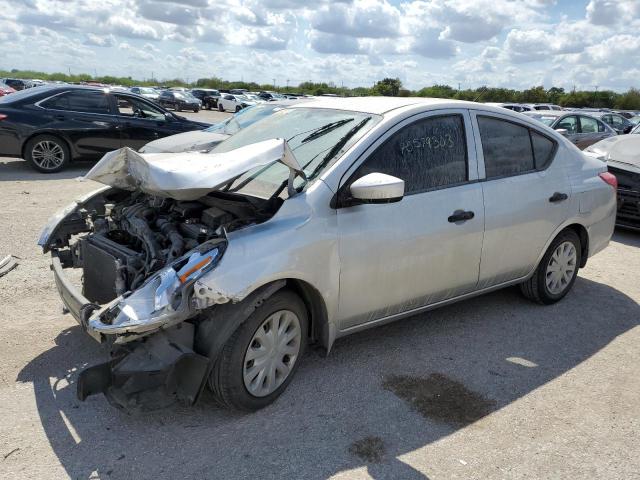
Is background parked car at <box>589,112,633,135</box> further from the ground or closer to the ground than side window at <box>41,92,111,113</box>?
closer to the ground

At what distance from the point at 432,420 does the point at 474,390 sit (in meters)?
0.52

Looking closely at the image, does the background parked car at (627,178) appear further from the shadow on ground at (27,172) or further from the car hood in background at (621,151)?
the shadow on ground at (27,172)

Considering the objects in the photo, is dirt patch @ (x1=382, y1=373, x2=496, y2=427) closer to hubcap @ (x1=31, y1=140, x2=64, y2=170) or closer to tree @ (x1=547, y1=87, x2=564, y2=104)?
hubcap @ (x1=31, y1=140, x2=64, y2=170)

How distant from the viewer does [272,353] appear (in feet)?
11.2

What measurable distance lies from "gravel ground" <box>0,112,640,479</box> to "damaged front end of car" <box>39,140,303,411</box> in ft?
1.19

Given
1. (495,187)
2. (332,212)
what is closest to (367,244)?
(332,212)

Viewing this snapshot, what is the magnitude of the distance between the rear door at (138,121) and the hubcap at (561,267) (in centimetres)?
872

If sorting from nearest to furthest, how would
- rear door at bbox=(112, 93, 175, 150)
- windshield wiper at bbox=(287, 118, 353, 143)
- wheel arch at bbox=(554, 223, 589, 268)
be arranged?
1. windshield wiper at bbox=(287, 118, 353, 143)
2. wheel arch at bbox=(554, 223, 589, 268)
3. rear door at bbox=(112, 93, 175, 150)

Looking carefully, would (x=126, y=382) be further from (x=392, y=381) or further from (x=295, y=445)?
(x=392, y=381)

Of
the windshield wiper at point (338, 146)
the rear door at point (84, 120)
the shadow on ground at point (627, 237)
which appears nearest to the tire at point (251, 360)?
the windshield wiper at point (338, 146)

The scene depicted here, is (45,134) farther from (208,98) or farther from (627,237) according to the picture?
(208,98)

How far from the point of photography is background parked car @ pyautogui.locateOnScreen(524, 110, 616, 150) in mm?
13688

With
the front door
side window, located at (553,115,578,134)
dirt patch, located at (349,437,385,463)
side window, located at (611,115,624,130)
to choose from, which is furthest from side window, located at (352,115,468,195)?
side window, located at (611,115,624,130)

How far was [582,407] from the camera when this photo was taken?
3.72 m
